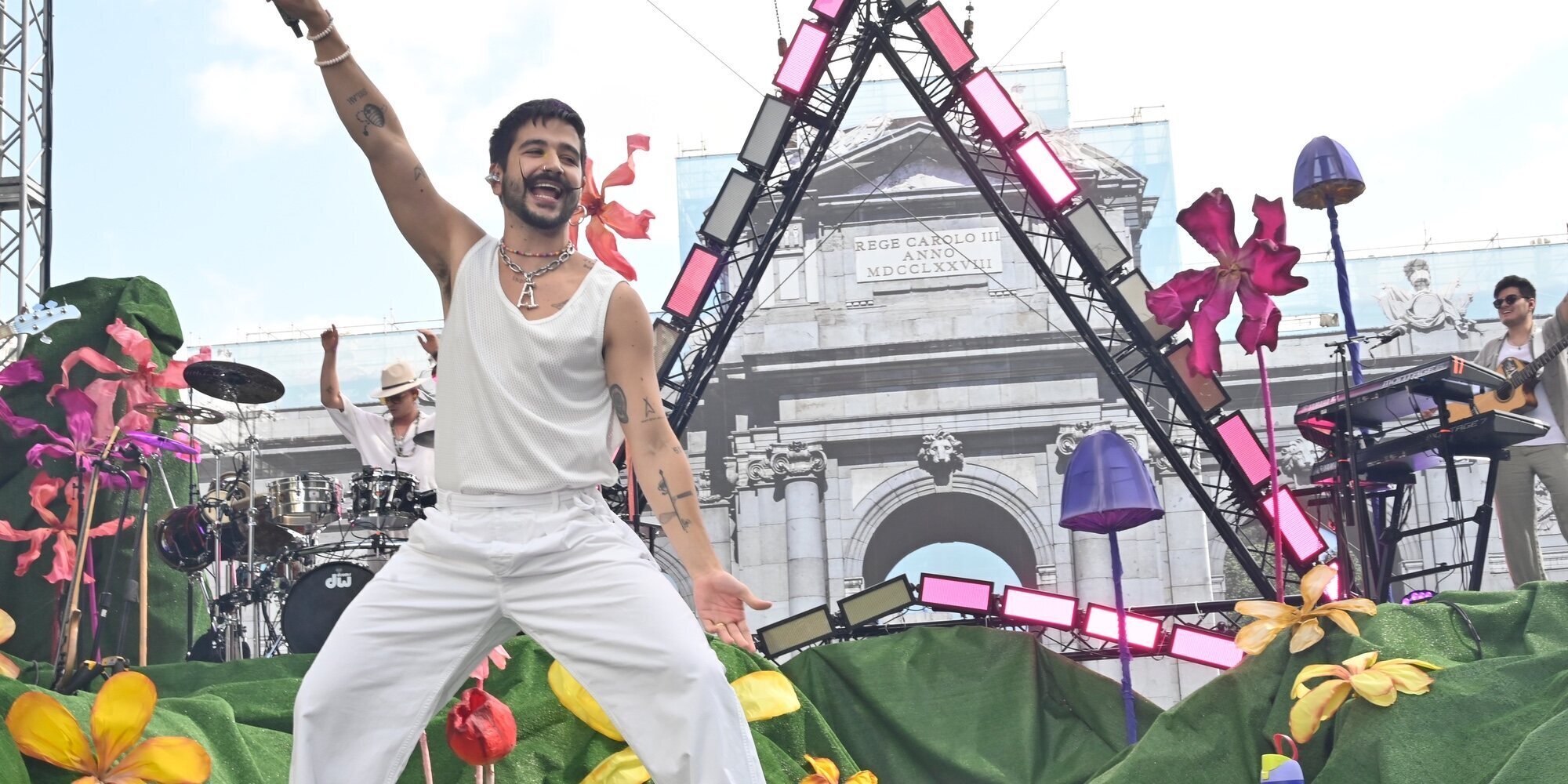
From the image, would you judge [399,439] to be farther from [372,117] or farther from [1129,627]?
[372,117]

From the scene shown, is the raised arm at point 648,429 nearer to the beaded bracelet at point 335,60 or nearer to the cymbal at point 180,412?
the beaded bracelet at point 335,60

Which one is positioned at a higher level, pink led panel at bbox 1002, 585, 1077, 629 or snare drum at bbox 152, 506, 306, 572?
snare drum at bbox 152, 506, 306, 572

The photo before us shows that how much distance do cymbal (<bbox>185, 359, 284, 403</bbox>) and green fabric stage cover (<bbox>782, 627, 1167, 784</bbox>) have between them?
252 cm

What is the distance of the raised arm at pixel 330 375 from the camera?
5.55 metres

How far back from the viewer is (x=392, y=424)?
6.21 m

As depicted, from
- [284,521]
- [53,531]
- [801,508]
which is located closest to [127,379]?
[53,531]

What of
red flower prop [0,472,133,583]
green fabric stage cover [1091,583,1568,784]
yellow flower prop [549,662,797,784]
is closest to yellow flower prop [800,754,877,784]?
yellow flower prop [549,662,797,784]

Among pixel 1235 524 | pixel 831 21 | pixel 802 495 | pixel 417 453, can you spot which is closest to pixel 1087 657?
pixel 1235 524

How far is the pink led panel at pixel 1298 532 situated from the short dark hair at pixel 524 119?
17.4 ft

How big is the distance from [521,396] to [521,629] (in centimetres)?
38

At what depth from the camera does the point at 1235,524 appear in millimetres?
7625

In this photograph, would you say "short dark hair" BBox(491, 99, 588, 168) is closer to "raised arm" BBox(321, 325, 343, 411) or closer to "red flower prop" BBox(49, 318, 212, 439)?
"red flower prop" BBox(49, 318, 212, 439)

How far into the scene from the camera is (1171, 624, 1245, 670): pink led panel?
5812 mm

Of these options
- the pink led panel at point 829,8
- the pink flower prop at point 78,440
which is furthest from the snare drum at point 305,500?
the pink led panel at point 829,8
